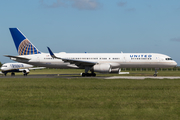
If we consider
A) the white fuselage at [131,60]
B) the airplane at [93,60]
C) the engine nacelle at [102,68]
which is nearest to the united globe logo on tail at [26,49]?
the airplane at [93,60]

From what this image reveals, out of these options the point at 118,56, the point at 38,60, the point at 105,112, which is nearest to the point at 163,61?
the point at 118,56

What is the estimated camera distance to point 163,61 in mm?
38750

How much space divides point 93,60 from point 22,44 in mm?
13711

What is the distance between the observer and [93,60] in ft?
132

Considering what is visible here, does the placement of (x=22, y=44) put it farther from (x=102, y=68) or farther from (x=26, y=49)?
(x=102, y=68)

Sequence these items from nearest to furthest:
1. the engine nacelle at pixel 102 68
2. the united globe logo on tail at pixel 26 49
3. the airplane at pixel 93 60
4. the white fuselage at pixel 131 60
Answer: the engine nacelle at pixel 102 68, the airplane at pixel 93 60, the white fuselage at pixel 131 60, the united globe logo on tail at pixel 26 49

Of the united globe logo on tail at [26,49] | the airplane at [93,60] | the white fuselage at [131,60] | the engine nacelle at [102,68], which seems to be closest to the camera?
the engine nacelle at [102,68]

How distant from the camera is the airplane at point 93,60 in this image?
37838mm

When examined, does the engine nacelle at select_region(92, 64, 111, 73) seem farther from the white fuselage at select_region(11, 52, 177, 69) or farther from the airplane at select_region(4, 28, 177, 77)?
the white fuselage at select_region(11, 52, 177, 69)

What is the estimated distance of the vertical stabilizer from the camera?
43.0 m

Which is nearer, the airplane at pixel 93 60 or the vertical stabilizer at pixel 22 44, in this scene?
the airplane at pixel 93 60

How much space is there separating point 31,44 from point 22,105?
33.4 m

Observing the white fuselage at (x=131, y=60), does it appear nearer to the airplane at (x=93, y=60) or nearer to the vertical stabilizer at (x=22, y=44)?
the airplane at (x=93, y=60)

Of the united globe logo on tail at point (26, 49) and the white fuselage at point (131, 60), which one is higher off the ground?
the united globe logo on tail at point (26, 49)
